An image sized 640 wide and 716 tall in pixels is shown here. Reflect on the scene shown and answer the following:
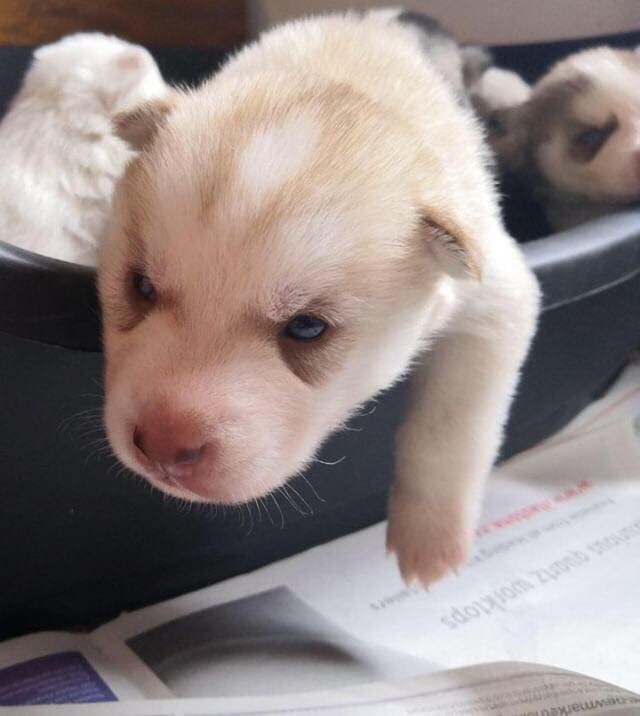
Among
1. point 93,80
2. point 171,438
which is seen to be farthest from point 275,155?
point 93,80

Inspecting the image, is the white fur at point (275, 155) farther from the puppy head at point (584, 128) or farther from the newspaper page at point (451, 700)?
the puppy head at point (584, 128)

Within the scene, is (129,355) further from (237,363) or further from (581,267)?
(581,267)

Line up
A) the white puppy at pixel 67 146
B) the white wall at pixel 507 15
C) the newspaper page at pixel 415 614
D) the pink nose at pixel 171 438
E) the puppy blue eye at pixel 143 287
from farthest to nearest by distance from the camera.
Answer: the white wall at pixel 507 15, the white puppy at pixel 67 146, the newspaper page at pixel 415 614, the puppy blue eye at pixel 143 287, the pink nose at pixel 171 438

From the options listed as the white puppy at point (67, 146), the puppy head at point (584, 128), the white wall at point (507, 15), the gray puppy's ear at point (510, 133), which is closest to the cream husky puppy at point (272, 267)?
the white puppy at point (67, 146)

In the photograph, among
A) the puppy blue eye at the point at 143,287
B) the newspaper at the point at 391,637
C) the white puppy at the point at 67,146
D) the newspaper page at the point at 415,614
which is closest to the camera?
the puppy blue eye at the point at 143,287

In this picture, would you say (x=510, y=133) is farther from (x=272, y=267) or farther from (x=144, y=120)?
(x=272, y=267)

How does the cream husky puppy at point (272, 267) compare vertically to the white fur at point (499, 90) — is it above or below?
above

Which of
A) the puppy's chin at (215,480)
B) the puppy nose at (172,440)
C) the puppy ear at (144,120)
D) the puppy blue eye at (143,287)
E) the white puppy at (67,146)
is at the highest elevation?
the puppy ear at (144,120)
